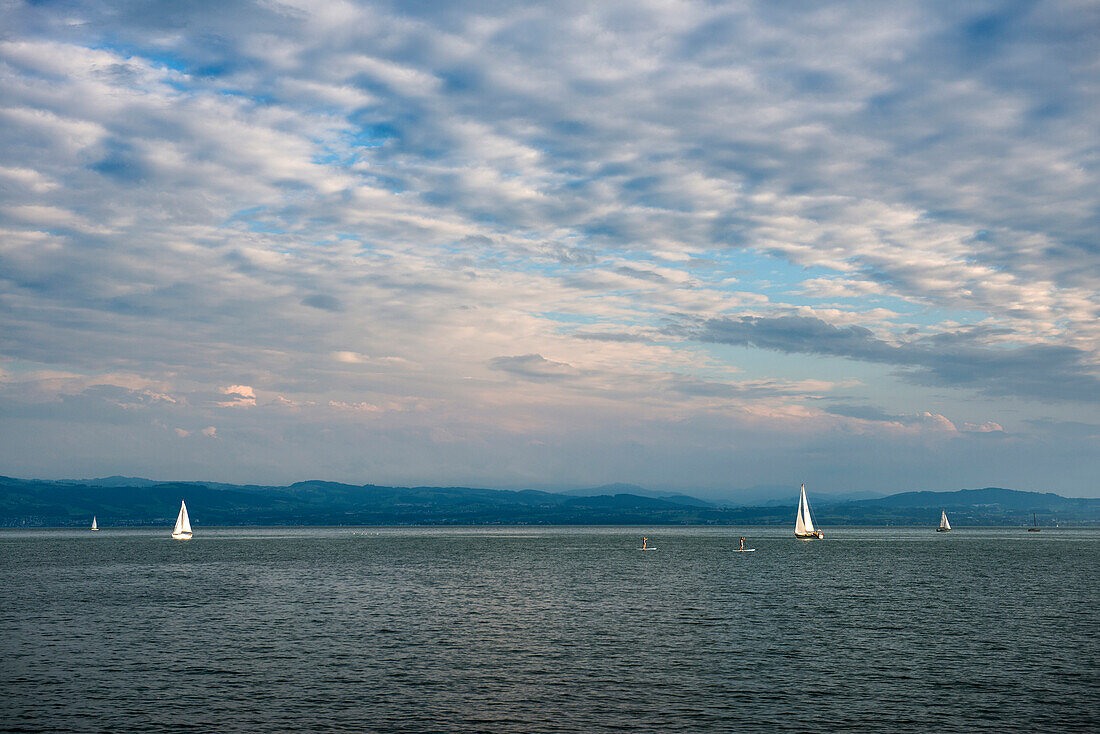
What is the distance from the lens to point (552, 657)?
217 feet

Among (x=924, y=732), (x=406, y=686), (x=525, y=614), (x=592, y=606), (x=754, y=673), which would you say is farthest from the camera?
(x=592, y=606)

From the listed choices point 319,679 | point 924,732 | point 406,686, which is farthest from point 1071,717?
point 319,679

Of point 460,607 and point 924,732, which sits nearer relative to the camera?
point 924,732

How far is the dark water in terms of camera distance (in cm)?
4816

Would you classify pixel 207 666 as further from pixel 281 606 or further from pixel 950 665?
pixel 950 665


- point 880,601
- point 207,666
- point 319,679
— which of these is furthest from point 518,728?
point 880,601

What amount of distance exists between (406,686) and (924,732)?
3038 centimetres

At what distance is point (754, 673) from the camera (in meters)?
60.0

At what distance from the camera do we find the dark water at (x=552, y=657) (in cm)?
4816

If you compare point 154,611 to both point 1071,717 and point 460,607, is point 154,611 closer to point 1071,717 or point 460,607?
point 460,607

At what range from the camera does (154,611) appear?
315ft

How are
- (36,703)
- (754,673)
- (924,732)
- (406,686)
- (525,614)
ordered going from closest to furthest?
(924,732) < (36,703) < (406,686) < (754,673) < (525,614)

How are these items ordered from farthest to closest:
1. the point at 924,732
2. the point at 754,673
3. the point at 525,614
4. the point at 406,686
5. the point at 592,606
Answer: the point at 592,606
the point at 525,614
the point at 754,673
the point at 406,686
the point at 924,732

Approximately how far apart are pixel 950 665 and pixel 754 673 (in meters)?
14.5
